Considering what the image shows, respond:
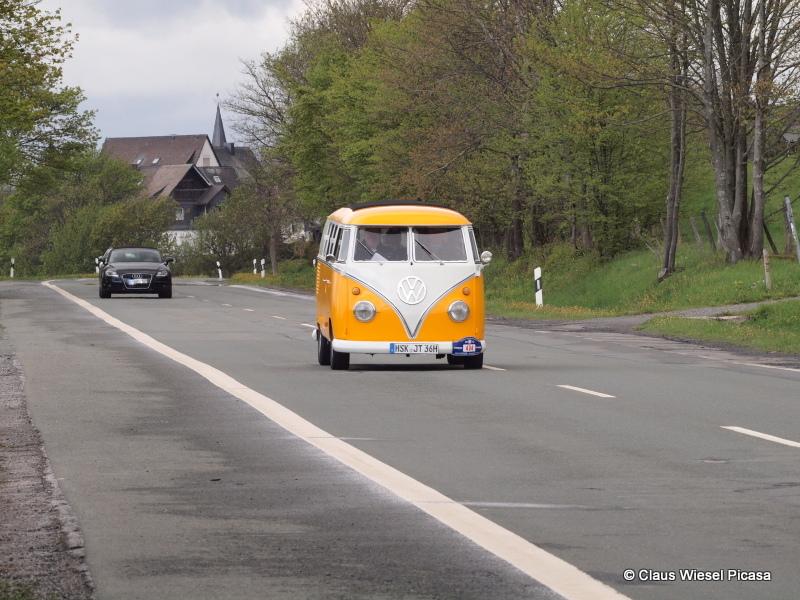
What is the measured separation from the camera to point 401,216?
21.8 meters

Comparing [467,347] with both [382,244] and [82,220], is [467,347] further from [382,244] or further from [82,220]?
[82,220]

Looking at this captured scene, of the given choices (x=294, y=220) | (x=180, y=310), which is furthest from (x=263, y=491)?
(x=294, y=220)

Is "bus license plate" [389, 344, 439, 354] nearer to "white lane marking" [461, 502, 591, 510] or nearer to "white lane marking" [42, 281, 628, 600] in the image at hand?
"white lane marking" [42, 281, 628, 600]

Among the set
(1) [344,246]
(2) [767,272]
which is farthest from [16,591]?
(2) [767,272]

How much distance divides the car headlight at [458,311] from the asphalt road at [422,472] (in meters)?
0.69

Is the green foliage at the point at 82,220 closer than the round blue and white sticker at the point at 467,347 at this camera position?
No

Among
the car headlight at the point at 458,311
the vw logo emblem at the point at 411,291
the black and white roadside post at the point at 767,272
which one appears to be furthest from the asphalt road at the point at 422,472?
the black and white roadside post at the point at 767,272

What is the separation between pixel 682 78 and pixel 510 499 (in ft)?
105

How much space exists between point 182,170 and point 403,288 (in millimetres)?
154106

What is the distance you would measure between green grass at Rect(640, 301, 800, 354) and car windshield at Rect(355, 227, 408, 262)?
661 centimetres

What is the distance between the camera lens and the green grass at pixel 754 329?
2583cm

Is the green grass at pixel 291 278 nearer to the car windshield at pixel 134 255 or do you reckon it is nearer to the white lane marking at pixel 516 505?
the car windshield at pixel 134 255

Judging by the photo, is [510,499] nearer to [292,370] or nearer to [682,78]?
[292,370]

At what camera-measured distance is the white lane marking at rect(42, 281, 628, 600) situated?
22.6ft
